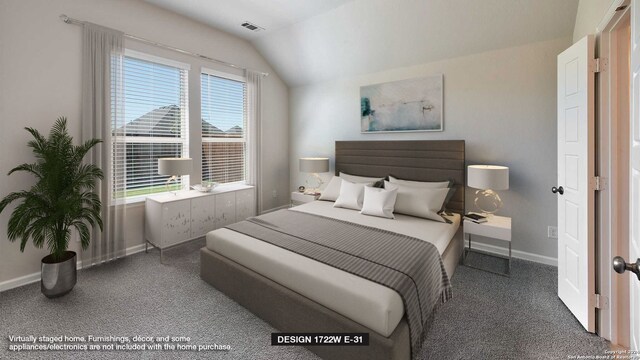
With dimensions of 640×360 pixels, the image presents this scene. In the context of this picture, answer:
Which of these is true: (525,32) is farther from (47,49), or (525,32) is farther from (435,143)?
(47,49)

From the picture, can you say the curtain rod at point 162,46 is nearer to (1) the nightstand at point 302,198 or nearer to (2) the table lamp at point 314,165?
(2) the table lamp at point 314,165

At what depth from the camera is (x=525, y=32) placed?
3.05 meters

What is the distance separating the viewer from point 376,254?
7.08 ft

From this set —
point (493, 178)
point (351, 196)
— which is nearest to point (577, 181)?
point (493, 178)

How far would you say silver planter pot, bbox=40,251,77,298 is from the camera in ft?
8.05

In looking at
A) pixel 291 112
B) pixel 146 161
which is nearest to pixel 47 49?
pixel 146 161

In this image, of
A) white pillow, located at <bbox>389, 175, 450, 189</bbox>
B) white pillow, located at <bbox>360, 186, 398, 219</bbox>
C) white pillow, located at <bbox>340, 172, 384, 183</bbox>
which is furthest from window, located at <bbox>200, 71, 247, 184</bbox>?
white pillow, located at <bbox>389, 175, 450, 189</bbox>

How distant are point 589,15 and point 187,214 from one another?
4370 millimetres

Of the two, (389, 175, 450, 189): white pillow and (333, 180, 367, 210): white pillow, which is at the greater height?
(389, 175, 450, 189): white pillow

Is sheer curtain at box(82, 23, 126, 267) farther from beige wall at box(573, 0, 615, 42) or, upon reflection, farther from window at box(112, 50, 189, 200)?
beige wall at box(573, 0, 615, 42)

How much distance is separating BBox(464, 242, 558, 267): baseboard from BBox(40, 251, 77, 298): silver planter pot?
14.0 feet

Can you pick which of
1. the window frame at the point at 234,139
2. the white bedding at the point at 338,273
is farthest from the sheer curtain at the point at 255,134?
the white bedding at the point at 338,273

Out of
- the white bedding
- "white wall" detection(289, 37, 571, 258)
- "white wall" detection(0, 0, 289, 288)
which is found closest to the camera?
the white bedding

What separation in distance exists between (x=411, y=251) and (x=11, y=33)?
159 inches
